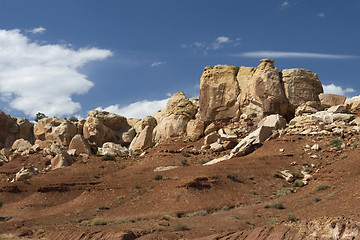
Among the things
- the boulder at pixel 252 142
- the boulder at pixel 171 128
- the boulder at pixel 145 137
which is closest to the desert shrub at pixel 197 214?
the boulder at pixel 252 142

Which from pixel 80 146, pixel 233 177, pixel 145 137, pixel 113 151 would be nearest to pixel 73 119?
pixel 145 137

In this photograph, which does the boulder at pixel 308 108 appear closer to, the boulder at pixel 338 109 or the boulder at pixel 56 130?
the boulder at pixel 338 109

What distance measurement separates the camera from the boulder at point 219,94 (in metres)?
44.2

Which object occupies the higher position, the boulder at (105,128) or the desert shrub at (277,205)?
the boulder at (105,128)

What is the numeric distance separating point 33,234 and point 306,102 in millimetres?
29990

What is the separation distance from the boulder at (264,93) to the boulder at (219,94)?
42.2 inches

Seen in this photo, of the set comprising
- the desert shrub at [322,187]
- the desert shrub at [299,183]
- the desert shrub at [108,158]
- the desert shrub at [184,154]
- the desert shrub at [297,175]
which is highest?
the desert shrub at [108,158]

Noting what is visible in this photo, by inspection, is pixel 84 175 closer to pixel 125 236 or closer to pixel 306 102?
pixel 125 236

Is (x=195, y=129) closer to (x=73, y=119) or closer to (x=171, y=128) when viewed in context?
(x=171, y=128)

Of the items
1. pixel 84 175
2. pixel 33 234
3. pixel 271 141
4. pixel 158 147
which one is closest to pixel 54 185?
pixel 84 175

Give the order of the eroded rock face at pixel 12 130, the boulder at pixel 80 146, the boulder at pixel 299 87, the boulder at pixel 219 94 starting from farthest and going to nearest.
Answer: the eroded rock face at pixel 12 130 → the boulder at pixel 219 94 → the boulder at pixel 80 146 → the boulder at pixel 299 87

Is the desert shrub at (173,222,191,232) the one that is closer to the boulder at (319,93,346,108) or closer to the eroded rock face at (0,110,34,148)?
the boulder at (319,93,346,108)

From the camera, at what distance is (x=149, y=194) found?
26.8m

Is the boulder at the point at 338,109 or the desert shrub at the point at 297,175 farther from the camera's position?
the boulder at the point at 338,109
